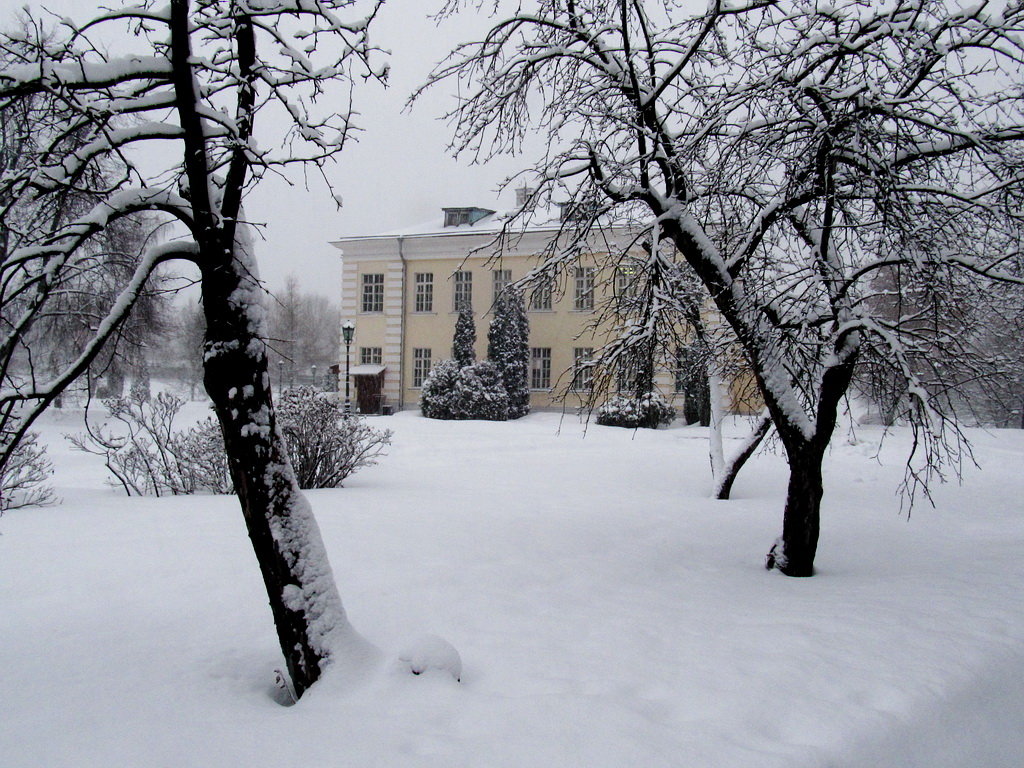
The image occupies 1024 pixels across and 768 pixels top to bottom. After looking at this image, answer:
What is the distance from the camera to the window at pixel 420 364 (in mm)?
31922

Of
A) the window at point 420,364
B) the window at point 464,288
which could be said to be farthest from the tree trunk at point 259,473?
the window at point 420,364

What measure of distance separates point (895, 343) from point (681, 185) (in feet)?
8.36

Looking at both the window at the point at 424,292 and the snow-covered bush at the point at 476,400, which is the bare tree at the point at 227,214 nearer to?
the snow-covered bush at the point at 476,400

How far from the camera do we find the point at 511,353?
2830cm

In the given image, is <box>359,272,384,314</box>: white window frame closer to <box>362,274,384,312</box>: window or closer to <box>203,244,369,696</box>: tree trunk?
<box>362,274,384,312</box>: window

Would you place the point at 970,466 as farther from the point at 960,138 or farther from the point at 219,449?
the point at 219,449

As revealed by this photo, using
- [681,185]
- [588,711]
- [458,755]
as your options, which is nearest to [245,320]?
[458,755]

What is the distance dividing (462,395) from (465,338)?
342 cm

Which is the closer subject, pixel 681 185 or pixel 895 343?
pixel 895 343

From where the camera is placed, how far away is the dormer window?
1248 inches

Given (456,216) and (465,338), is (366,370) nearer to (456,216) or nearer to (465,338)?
(465,338)

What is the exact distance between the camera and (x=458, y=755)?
10.4 feet

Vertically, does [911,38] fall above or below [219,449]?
above

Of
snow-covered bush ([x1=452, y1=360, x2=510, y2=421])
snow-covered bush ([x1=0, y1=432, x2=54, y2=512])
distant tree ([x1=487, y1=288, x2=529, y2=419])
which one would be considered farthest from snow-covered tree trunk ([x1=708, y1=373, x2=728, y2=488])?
distant tree ([x1=487, y1=288, x2=529, y2=419])
